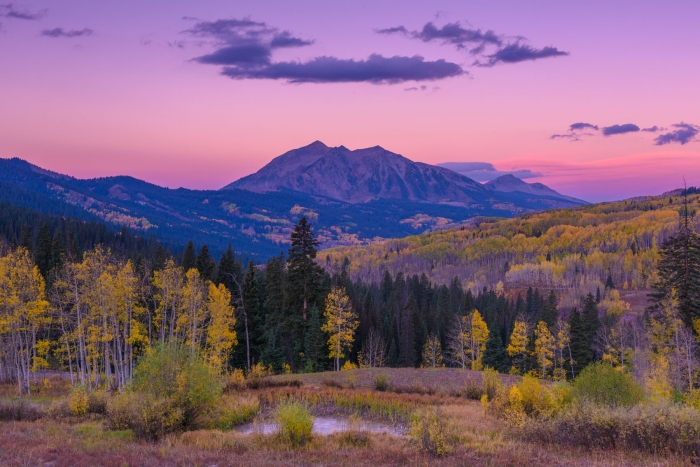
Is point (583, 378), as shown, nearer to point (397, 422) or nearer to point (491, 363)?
point (397, 422)

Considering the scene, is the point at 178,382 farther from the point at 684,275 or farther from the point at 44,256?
the point at 44,256

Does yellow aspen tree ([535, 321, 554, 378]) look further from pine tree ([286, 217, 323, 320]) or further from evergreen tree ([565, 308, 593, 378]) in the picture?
pine tree ([286, 217, 323, 320])

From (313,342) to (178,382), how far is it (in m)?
30.2

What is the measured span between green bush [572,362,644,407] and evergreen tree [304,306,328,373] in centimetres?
2899

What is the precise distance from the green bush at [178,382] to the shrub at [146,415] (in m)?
0.33

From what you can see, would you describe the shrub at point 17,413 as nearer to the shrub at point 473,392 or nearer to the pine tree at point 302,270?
the shrub at point 473,392

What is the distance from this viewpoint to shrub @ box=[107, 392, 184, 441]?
1683cm

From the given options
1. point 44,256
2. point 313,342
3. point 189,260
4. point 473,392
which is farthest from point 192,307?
point 44,256

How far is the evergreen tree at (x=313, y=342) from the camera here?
1848 inches

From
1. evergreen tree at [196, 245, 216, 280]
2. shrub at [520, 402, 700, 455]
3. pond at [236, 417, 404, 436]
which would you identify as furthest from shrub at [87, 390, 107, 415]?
evergreen tree at [196, 245, 216, 280]

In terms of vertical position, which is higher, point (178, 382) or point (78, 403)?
point (178, 382)

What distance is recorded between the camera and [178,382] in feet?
59.1

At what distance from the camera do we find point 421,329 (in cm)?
7206

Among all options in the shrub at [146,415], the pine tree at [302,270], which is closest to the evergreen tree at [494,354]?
the pine tree at [302,270]
